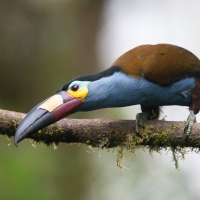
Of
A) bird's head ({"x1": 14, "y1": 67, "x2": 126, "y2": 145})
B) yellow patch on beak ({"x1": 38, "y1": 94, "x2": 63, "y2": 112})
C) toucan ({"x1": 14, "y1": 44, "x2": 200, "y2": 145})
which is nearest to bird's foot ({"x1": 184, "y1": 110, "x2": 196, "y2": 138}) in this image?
toucan ({"x1": 14, "y1": 44, "x2": 200, "y2": 145})

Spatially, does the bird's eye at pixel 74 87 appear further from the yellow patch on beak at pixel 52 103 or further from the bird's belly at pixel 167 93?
the bird's belly at pixel 167 93

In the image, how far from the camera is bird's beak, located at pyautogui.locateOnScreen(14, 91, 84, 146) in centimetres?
392

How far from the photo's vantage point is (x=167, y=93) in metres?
4.55

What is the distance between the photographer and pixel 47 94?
7.70 meters

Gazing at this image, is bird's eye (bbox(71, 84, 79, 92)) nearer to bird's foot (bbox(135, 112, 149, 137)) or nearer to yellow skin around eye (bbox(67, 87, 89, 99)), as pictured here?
yellow skin around eye (bbox(67, 87, 89, 99))

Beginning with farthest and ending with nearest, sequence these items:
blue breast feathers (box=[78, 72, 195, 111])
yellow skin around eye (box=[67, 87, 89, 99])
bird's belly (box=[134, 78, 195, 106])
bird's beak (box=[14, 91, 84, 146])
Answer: bird's belly (box=[134, 78, 195, 106]), blue breast feathers (box=[78, 72, 195, 111]), yellow skin around eye (box=[67, 87, 89, 99]), bird's beak (box=[14, 91, 84, 146])

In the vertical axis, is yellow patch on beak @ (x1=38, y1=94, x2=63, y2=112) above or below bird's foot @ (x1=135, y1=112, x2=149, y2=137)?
above

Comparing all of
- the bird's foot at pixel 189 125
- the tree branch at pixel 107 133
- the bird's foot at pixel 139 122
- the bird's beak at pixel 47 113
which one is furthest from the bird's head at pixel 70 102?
the bird's foot at pixel 189 125

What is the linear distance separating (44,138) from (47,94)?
3.50m

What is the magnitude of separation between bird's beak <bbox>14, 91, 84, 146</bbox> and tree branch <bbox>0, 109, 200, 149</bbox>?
17 cm

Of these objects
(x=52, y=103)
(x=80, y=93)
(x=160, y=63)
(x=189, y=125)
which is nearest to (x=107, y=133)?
(x=80, y=93)

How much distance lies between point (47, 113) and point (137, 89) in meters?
0.83

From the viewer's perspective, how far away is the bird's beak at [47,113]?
3.92 meters

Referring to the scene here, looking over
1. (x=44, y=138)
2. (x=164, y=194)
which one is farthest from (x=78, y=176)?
(x=44, y=138)
